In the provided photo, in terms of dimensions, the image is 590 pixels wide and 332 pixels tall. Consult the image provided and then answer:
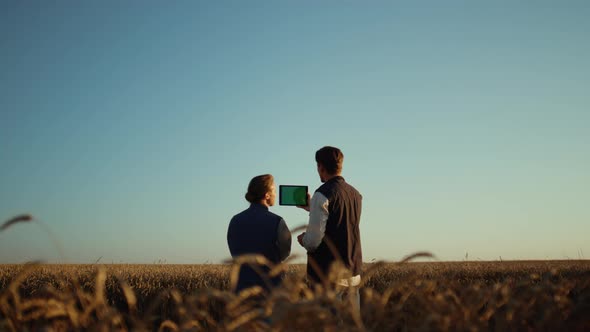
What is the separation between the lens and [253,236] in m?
4.81

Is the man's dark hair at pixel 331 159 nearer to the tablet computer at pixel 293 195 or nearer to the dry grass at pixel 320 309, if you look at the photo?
the tablet computer at pixel 293 195

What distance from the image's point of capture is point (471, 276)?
1423cm

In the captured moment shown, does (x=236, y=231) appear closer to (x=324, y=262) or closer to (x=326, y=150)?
(x=324, y=262)

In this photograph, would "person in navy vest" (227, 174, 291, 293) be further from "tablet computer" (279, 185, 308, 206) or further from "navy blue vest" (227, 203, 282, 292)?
"tablet computer" (279, 185, 308, 206)

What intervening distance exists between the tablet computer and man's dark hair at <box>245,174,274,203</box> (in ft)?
A: 1.28

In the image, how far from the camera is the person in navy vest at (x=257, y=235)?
477 cm

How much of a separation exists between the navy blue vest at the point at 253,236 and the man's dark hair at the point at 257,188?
0.46ft

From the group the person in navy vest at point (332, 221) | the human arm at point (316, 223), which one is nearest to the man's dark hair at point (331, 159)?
the person in navy vest at point (332, 221)

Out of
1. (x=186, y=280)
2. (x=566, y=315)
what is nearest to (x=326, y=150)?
(x=566, y=315)

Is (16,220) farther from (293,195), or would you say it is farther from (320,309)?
(293,195)

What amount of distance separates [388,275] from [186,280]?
18.0 ft

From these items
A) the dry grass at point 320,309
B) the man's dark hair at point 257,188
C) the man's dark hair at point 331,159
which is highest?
the man's dark hair at point 331,159

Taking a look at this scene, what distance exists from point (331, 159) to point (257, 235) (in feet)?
3.77

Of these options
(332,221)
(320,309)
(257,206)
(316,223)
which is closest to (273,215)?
(257,206)
